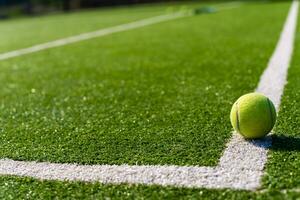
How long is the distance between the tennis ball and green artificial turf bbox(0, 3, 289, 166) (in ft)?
0.52

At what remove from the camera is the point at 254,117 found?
2.87 metres

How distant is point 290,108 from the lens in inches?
141

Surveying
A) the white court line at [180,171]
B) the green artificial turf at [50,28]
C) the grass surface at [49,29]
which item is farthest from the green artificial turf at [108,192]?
the grass surface at [49,29]

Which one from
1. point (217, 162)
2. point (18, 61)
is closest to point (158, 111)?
point (217, 162)

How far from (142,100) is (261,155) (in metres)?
1.78

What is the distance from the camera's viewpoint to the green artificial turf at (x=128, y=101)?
2.95 m

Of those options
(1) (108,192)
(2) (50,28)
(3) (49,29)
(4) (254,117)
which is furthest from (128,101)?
(2) (50,28)

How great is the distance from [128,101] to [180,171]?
1839 mm

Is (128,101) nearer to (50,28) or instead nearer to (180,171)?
(180,171)

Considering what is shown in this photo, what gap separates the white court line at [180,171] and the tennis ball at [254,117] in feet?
0.19

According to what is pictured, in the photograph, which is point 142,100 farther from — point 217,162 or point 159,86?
point 217,162

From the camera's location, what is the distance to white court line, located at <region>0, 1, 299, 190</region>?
7.83 feet

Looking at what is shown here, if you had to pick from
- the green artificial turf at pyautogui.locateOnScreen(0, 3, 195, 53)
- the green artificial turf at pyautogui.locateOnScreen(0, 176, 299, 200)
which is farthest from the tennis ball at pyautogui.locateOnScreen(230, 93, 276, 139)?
the green artificial turf at pyautogui.locateOnScreen(0, 3, 195, 53)

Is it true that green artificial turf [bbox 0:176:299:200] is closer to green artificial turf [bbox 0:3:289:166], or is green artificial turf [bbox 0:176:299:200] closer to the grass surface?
green artificial turf [bbox 0:3:289:166]
